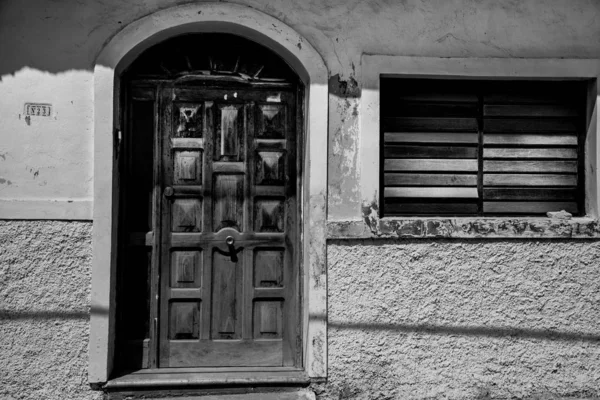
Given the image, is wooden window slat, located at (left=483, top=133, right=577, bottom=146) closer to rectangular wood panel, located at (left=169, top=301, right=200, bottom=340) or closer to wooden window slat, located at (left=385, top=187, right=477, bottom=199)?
wooden window slat, located at (left=385, top=187, right=477, bottom=199)

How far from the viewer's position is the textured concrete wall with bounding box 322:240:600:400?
4.47 meters

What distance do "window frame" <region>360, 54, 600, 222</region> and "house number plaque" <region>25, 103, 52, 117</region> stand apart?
224 centimetres

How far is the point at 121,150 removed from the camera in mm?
4551

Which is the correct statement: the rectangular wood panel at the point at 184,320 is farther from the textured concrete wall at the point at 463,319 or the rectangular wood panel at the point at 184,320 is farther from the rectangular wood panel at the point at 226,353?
the textured concrete wall at the point at 463,319

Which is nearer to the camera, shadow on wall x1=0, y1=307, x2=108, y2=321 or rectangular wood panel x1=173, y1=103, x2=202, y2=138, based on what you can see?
shadow on wall x1=0, y1=307, x2=108, y2=321

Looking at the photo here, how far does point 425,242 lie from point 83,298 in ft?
8.15

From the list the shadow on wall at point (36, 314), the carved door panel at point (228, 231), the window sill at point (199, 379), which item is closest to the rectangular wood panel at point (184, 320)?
the carved door panel at point (228, 231)

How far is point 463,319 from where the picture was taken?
452 cm

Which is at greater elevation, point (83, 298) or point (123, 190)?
point (123, 190)

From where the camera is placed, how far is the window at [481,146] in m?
4.72

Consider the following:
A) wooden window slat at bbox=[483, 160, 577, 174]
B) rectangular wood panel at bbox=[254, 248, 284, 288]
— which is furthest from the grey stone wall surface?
wooden window slat at bbox=[483, 160, 577, 174]

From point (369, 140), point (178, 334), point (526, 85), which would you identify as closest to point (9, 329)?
point (178, 334)

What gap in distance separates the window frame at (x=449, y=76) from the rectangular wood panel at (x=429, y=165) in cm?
20

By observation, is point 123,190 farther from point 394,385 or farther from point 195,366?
point 394,385
